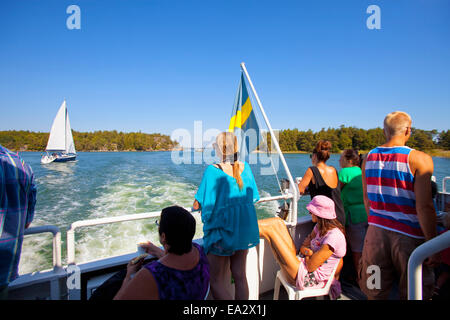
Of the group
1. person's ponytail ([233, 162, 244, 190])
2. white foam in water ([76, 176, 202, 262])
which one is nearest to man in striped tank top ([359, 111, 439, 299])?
person's ponytail ([233, 162, 244, 190])

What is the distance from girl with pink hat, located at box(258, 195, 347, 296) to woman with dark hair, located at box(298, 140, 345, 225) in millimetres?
457

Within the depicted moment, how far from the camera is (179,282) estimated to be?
1.04 meters

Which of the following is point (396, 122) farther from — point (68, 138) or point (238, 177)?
point (68, 138)

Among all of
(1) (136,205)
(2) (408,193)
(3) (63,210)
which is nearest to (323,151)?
(2) (408,193)

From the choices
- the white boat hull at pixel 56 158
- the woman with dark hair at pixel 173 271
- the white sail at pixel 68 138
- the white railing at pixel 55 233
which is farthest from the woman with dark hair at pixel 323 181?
the white boat hull at pixel 56 158

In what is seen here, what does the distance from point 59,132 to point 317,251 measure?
36.4m

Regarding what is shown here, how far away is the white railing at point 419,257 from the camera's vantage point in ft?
2.51

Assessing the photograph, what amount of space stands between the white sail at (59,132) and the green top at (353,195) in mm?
34868

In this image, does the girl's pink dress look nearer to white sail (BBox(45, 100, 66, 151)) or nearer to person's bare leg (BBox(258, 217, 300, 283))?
person's bare leg (BBox(258, 217, 300, 283))

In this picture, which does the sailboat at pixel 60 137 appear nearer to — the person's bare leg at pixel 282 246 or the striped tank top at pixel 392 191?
the person's bare leg at pixel 282 246

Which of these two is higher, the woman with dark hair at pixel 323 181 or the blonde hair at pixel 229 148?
the blonde hair at pixel 229 148

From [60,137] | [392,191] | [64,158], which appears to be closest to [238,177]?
[392,191]

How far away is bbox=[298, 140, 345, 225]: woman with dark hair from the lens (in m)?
2.12

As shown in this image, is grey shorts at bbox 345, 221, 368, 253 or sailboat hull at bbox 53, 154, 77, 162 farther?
sailboat hull at bbox 53, 154, 77, 162
